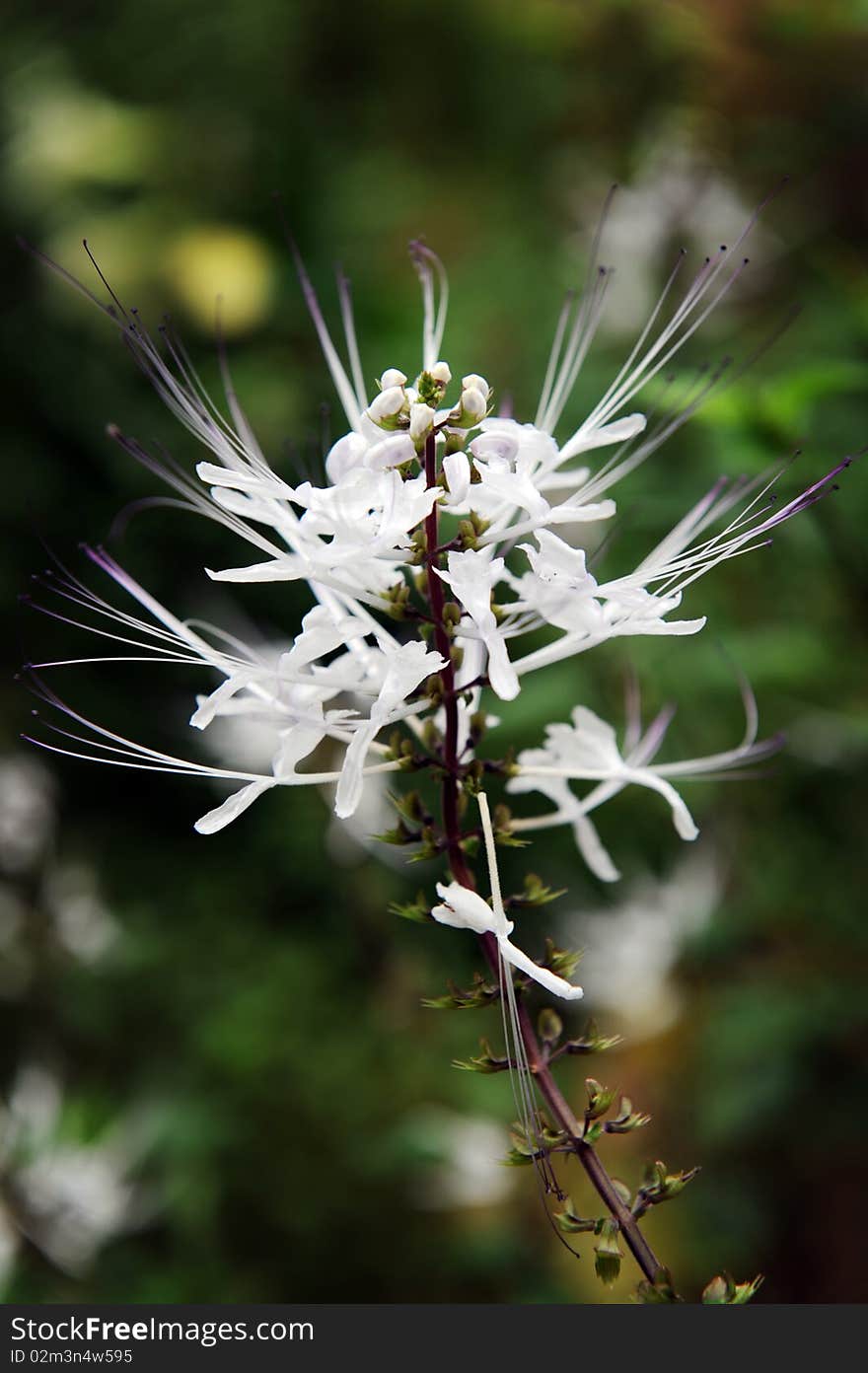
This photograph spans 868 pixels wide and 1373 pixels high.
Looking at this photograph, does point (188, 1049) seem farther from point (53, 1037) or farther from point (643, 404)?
point (643, 404)

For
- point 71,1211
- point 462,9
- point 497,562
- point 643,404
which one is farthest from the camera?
point 462,9

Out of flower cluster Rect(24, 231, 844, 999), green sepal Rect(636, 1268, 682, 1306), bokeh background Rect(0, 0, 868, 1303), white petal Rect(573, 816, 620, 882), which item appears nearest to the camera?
green sepal Rect(636, 1268, 682, 1306)

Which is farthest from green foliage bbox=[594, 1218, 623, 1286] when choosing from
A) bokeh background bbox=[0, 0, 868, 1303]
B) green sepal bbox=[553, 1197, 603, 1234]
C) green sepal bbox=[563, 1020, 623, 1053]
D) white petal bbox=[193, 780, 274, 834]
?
bokeh background bbox=[0, 0, 868, 1303]

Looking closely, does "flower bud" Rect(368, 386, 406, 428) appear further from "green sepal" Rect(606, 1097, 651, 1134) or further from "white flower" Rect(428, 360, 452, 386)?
"green sepal" Rect(606, 1097, 651, 1134)

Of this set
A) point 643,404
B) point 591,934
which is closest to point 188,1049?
point 591,934

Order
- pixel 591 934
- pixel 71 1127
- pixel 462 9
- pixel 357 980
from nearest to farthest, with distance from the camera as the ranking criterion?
pixel 71 1127 < pixel 591 934 < pixel 357 980 < pixel 462 9

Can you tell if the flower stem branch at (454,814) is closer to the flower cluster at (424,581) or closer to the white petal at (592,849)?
the flower cluster at (424,581)

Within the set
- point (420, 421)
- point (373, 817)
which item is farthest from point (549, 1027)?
point (373, 817)
